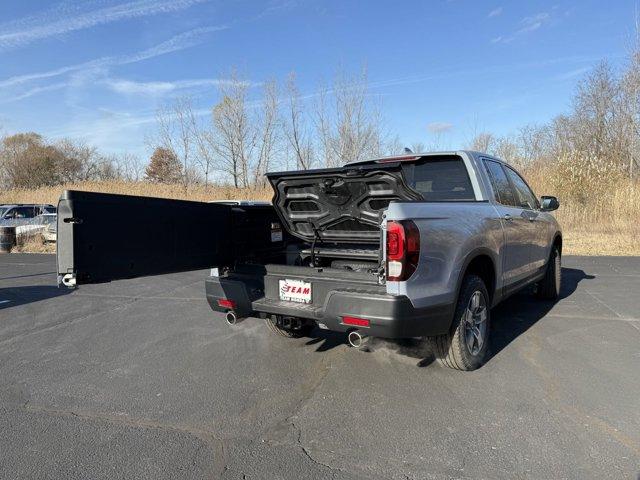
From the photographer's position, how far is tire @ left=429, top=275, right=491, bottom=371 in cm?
394

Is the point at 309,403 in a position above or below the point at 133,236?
below

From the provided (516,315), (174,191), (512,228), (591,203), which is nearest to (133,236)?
(512,228)

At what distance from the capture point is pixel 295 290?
402 centimetres

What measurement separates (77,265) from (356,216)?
2.26 meters

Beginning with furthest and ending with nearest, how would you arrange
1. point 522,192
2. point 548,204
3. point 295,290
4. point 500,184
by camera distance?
point 548,204
point 522,192
point 500,184
point 295,290

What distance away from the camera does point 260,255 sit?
4.89 meters

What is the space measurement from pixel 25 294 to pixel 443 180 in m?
7.52

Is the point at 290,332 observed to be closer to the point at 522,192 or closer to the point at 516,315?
the point at 516,315

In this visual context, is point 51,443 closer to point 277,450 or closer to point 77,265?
point 77,265

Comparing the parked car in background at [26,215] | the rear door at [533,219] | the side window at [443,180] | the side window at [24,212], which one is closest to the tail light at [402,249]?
the side window at [443,180]

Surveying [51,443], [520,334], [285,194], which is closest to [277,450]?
[51,443]

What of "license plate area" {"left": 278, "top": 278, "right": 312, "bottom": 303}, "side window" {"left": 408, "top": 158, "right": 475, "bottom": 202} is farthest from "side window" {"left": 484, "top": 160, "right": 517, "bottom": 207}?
"license plate area" {"left": 278, "top": 278, "right": 312, "bottom": 303}

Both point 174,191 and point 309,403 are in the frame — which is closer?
point 309,403

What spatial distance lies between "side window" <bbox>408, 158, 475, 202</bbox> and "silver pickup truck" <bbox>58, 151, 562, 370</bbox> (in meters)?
0.01
